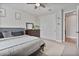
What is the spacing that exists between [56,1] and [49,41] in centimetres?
69

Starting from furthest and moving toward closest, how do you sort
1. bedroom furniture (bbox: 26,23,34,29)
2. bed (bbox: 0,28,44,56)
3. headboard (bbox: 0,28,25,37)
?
1. bedroom furniture (bbox: 26,23,34,29)
2. headboard (bbox: 0,28,25,37)
3. bed (bbox: 0,28,44,56)

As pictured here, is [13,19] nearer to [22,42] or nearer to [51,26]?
[22,42]

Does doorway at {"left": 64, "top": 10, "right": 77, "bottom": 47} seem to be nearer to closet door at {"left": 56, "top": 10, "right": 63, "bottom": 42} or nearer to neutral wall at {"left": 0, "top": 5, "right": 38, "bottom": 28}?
closet door at {"left": 56, "top": 10, "right": 63, "bottom": 42}

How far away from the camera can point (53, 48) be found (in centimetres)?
163

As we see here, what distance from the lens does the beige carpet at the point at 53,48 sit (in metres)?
1.62

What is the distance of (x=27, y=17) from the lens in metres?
1.64

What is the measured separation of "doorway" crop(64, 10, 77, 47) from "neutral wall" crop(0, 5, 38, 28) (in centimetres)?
55

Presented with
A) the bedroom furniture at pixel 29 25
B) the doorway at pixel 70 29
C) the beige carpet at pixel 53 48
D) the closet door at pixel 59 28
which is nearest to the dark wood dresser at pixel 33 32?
the bedroom furniture at pixel 29 25

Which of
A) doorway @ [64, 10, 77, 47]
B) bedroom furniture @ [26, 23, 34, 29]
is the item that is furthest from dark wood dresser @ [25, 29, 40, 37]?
doorway @ [64, 10, 77, 47]

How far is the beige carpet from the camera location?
A: 1623 millimetres

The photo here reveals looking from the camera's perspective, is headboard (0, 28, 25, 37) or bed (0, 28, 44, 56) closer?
bed (0, 28, 44, 56)

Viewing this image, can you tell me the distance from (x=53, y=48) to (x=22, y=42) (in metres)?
0.53

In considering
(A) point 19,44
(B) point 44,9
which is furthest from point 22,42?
(B) point 44,9

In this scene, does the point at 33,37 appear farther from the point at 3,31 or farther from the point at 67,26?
the point at 67,26
